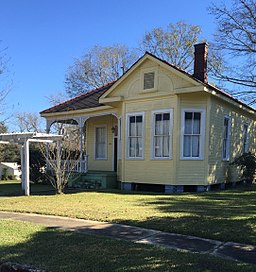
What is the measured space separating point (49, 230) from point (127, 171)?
841cm

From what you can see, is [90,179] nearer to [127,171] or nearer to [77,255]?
[127,171]

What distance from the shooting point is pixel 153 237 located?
19.6 feet

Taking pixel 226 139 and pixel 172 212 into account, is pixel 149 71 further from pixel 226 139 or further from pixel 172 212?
pixel 172 212

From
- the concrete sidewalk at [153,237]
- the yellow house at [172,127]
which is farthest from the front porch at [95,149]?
the concrete sidewalk at [153,237]

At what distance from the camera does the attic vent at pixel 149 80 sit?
14.0 m

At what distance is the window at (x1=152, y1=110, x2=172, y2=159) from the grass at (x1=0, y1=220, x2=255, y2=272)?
800cm

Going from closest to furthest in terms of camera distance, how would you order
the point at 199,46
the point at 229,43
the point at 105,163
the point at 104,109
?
the point at 199,46 → the point at 104,109 → the point at 105,163 → the point at 229,43

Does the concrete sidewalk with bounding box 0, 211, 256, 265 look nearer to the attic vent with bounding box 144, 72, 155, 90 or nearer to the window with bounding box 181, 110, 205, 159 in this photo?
the window with bounding box 181, 110, 205, 159

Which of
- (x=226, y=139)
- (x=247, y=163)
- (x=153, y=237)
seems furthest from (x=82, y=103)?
(x=153, y=237)

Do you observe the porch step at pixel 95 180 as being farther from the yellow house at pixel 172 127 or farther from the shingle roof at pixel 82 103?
the shingle roof at pixel 82 103

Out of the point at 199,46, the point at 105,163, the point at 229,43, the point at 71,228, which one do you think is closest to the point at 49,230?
the point at 71,228

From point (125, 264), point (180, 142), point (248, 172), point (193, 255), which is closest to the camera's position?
point (125, 264)

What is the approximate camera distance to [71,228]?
22.0 feet

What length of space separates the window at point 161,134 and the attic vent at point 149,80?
3.96 feet
